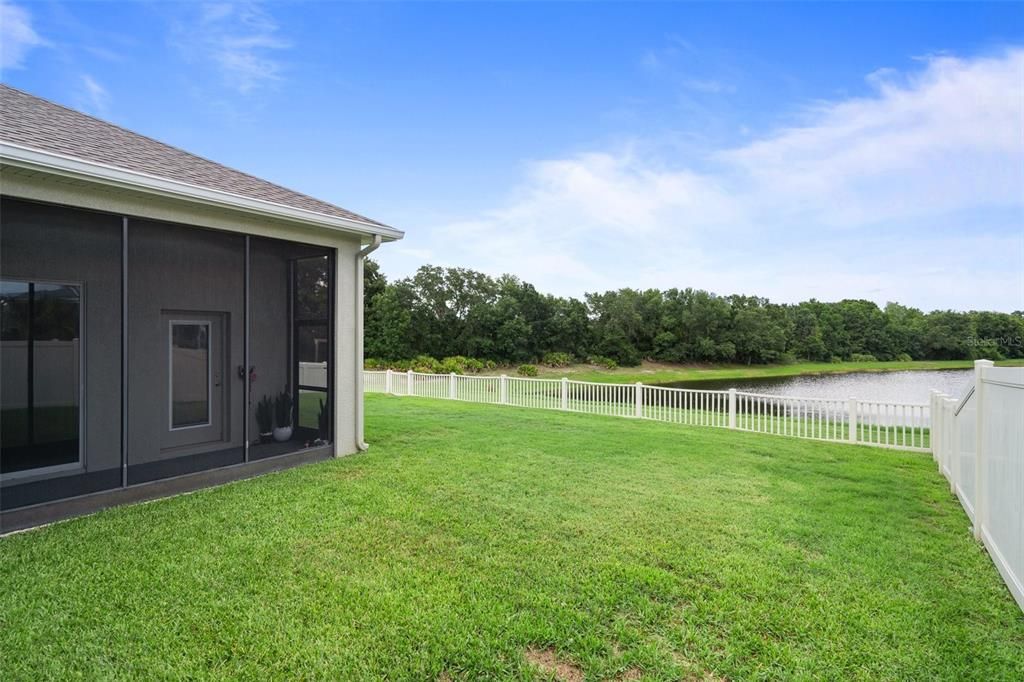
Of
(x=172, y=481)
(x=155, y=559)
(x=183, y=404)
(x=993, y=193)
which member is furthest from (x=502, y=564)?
(x=993, y=193)

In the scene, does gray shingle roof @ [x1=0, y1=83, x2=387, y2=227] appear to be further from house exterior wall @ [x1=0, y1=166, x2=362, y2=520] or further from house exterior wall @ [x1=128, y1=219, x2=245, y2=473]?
house exterior wall @ [x1=128, y1=219, x2=245, y2=473]

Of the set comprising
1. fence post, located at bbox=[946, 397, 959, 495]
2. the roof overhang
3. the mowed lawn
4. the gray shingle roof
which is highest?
the gray shingle roof

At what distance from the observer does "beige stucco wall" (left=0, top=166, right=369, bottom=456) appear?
3.82 m

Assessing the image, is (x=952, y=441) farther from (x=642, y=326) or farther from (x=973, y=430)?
Result: (x=642, y=326)

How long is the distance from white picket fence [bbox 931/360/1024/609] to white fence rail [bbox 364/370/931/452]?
3.03 meters

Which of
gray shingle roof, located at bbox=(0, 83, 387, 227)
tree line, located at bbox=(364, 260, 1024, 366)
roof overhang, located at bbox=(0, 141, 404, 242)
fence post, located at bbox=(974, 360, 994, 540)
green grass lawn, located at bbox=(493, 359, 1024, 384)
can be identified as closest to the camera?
roof overhang, located at bbox=(0, 141, 404, 242)

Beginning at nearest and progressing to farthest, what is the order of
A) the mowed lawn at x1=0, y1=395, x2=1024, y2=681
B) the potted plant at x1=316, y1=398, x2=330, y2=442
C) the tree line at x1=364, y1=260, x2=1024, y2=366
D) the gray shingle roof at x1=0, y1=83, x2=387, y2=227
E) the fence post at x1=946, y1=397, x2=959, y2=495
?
the mowed lawn at x1=0, y1=395, x2=1024, y2=681, the gray shingle roof at x1=0, y1=83, x2=387, y2=227, the fence post at x1=946, y1=397, x2=959, y2=495, the potted plant at x1=316, y1=398, x2=330, y2=442, the tree line at x1=364, y1=260, x2=1024, y2=366

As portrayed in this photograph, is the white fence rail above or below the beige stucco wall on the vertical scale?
below

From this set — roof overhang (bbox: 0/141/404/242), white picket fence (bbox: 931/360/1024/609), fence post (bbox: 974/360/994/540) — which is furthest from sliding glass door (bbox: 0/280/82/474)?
fence post (bbox: 974/360/994/540)

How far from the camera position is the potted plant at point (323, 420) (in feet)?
20.2

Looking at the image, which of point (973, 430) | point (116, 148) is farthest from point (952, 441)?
point (116, 148)

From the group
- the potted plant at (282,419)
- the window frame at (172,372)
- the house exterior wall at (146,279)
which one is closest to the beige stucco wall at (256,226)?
the house exterior wall at (146,279)

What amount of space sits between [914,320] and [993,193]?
98.5ft

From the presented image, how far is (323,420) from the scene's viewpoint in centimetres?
618
